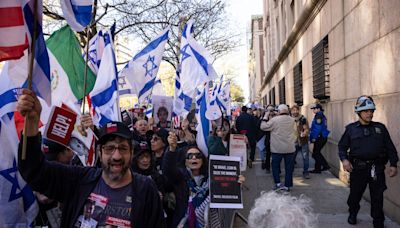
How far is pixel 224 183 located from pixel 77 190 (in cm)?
221

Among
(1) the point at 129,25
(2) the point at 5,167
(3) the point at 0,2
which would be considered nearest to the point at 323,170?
(2) the point at 5,167

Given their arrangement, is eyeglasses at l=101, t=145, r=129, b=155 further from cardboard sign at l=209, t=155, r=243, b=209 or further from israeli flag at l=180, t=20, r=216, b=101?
israeli flag at l=180, t=20, r=216, b=101

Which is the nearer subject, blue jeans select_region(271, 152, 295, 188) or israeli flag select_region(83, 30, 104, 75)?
israeli flag select_region(83, 30, 104, 75)

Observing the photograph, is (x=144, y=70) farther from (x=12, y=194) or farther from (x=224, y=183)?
(x=12, y=194)

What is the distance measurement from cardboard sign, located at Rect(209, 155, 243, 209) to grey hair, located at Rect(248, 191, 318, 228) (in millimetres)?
2045

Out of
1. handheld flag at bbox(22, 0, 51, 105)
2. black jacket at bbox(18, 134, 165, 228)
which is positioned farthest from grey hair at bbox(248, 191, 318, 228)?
handheld flag at bbox(22, 0, 51, 105)

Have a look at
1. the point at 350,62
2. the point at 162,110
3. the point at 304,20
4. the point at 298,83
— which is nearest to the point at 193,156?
the point at 162,110

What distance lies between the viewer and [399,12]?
19.6 ft

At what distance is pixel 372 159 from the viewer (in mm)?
5680

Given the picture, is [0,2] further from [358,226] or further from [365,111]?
[358,226]

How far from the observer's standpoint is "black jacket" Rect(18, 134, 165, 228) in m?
2.48

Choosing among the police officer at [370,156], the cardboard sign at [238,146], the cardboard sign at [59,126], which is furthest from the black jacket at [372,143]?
the cardboard sign at [59,126]

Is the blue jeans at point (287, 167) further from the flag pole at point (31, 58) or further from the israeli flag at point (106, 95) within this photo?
the flag pole at point (31, 58)

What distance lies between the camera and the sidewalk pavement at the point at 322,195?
6.41 metres
